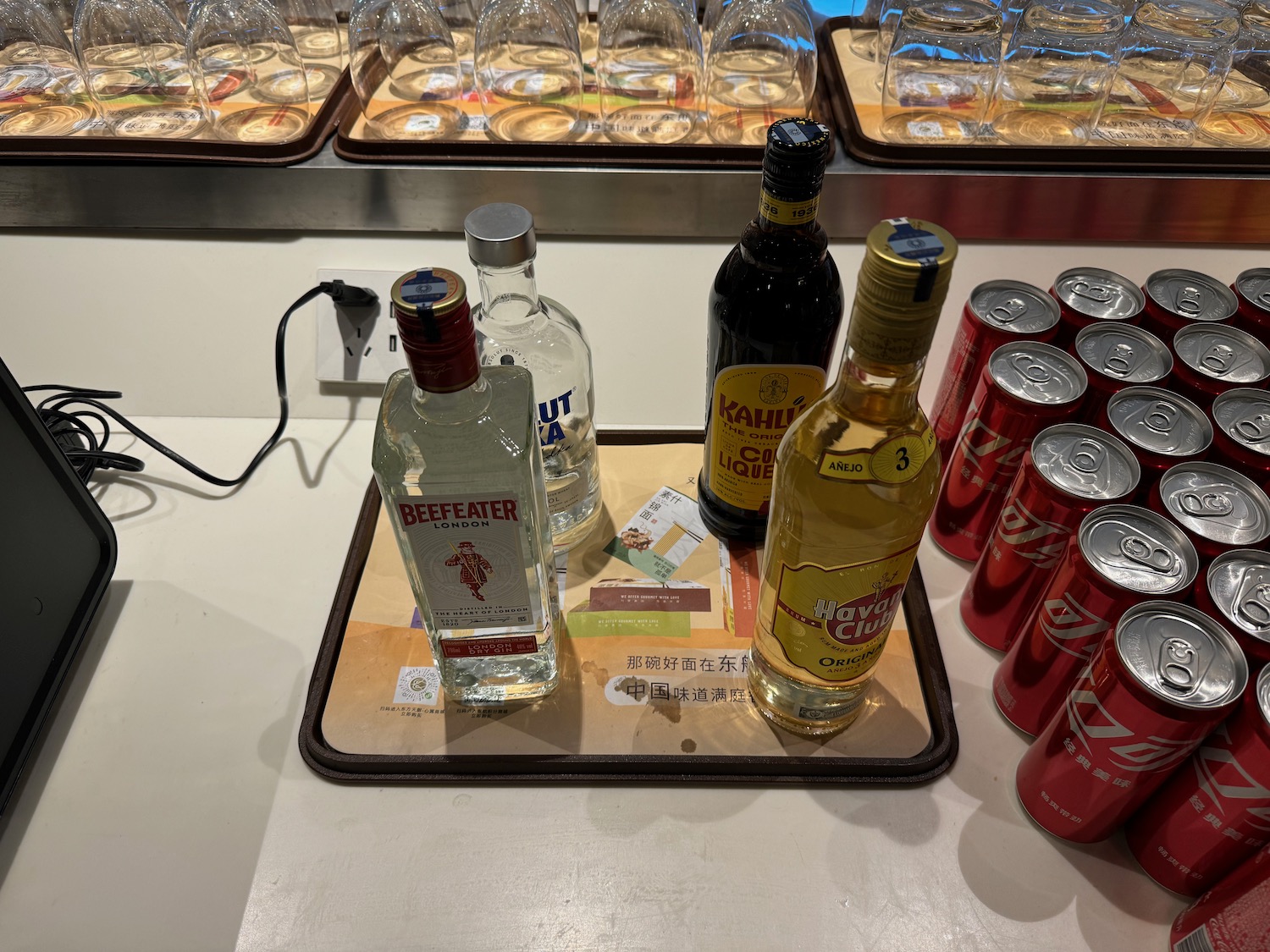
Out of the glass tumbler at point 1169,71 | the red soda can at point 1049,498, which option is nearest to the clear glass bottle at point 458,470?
the red soda can at point 1049,498

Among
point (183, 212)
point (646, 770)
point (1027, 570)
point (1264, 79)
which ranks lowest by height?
point (646, 770)

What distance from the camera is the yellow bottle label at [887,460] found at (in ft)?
1.68

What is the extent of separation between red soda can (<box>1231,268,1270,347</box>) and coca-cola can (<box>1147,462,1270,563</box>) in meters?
0.19

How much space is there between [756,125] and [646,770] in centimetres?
76

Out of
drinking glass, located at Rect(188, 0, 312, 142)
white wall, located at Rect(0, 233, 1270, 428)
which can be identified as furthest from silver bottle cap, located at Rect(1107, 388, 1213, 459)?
drinking glass, located at Rect(188, 0, 312, 142)

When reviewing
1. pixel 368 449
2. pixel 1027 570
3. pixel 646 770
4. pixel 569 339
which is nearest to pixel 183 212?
pixel 368 449

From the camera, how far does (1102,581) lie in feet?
1.75

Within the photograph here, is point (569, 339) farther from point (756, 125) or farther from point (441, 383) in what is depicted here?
point (756, 125)

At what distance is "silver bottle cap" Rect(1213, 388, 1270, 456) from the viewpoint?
61 centimetres

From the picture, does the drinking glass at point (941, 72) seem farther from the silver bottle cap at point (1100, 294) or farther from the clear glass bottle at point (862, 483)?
the clear glass bottle at point (862, 483)

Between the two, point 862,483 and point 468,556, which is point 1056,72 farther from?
point 468,556

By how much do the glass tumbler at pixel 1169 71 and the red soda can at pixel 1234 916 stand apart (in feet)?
2.65

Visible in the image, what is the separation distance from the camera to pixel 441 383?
1.70 feet

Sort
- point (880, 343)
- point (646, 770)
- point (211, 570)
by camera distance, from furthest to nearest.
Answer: point (211, 570)
point (646, 770)
point (880, 343)
